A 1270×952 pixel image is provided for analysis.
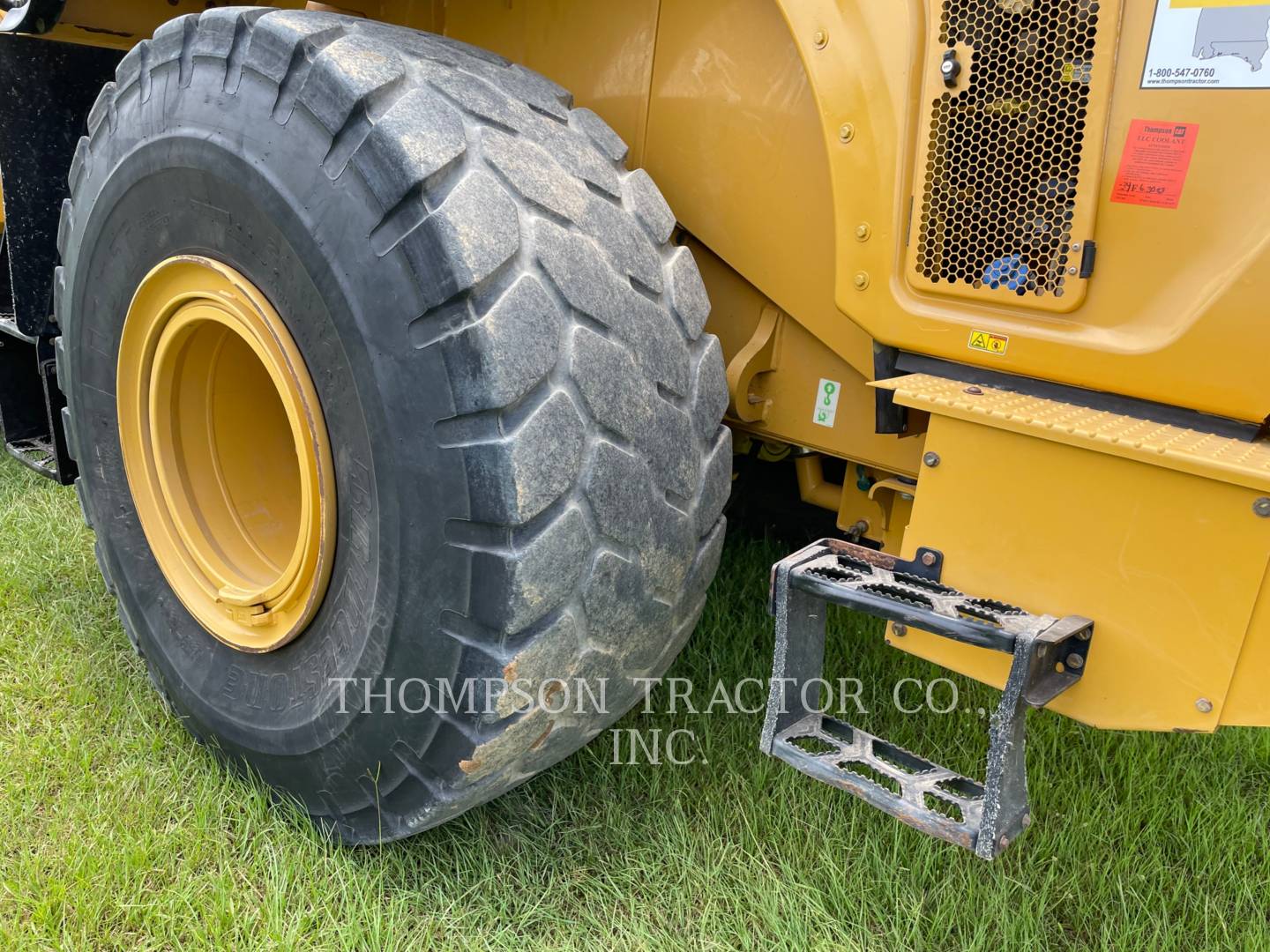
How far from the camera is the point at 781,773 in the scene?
2125 mm

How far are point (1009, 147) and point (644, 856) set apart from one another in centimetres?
143

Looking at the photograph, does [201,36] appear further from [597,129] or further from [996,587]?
[996,587]

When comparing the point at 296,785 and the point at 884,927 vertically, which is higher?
→ the point at 296,785

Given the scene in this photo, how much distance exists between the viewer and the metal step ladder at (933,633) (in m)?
1.41

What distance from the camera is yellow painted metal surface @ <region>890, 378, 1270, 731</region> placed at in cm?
133

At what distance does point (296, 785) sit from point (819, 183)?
1478 mm

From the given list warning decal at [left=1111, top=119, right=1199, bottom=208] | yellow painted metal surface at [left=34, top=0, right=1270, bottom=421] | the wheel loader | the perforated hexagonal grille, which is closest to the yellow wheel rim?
the wheel loader

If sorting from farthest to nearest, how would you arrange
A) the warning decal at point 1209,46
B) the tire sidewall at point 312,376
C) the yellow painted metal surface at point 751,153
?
1. the yellow painted metal surface at point 751,153
2. the tire sidewall at point 312,376
3. the warning decal at point 1209,46

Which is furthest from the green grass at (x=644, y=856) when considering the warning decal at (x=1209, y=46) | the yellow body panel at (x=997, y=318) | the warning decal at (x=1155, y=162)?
the warning decal at (x=1209, y=46)

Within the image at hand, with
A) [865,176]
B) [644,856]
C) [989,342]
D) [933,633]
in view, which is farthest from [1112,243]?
[644,856]

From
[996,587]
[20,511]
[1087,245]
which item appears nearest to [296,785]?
[996,587]

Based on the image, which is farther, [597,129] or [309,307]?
[597,129]

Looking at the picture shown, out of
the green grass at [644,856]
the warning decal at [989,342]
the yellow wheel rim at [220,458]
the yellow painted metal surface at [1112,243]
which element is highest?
the yellow painted metal surface at [1112,243]

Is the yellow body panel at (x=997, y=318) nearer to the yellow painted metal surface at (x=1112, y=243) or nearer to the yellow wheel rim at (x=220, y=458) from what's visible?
the yellow painted metal surface at (x=1112, y=243)
